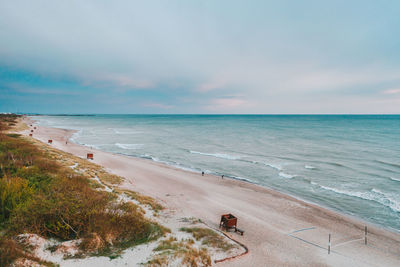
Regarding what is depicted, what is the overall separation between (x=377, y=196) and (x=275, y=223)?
14.3 m

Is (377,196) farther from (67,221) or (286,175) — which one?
(67,221)

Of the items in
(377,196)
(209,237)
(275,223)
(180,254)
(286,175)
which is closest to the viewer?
(180,254)

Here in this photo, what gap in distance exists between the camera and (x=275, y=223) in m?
15.6

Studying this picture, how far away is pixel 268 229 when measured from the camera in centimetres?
1442

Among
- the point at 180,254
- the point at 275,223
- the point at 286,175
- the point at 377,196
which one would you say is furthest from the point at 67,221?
the point at 377,196

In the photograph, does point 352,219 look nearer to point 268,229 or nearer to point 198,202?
point 268,229

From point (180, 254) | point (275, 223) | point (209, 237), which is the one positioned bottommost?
point (275, 223)

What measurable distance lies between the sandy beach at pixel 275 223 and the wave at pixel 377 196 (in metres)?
5.52

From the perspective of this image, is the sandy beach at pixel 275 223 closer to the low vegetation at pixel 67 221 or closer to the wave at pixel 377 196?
the low vegetation at pixel 67 221

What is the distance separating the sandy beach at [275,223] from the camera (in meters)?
11.4

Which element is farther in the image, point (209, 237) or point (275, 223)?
point (275, 223)

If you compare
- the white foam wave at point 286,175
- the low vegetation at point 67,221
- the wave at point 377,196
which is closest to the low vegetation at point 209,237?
the low vegetation at point 67,221

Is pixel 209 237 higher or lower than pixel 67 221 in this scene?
lower

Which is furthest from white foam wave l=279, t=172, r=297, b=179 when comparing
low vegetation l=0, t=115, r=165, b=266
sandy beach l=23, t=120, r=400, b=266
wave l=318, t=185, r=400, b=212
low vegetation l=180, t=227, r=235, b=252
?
low vegetation l=0, t=115, r=165, b=266
